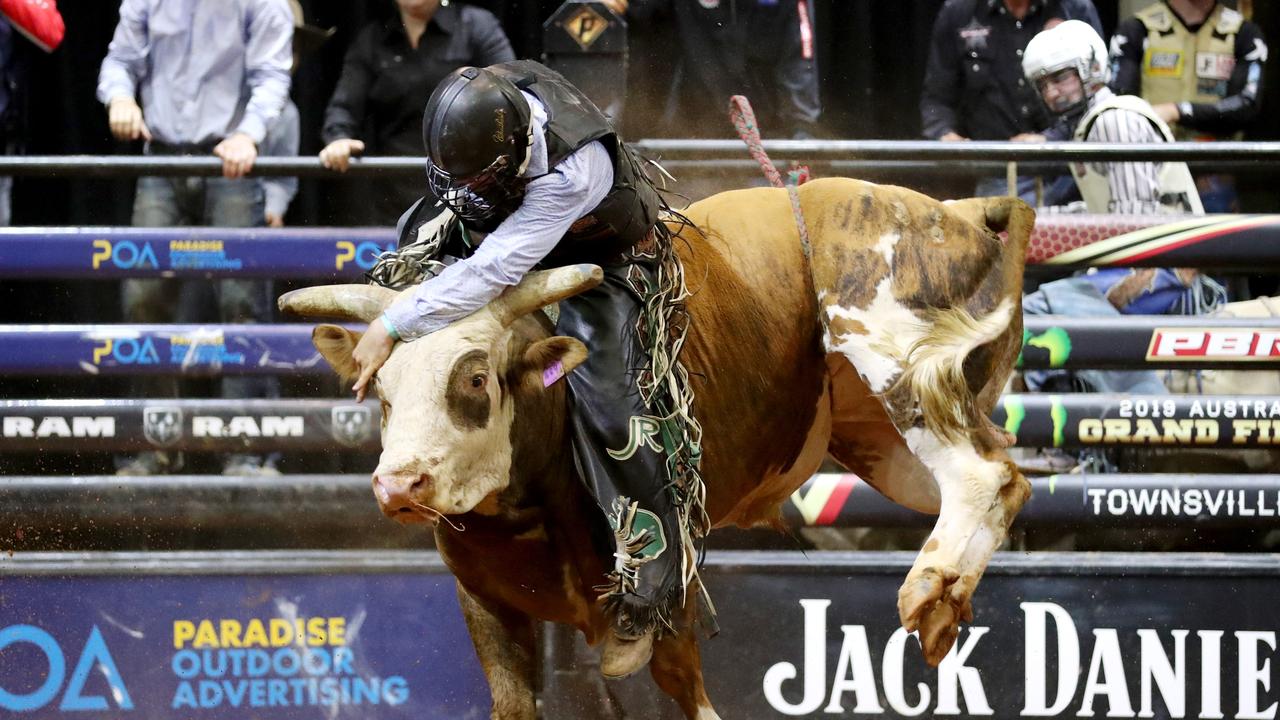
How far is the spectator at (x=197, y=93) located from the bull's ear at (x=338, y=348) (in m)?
2.09

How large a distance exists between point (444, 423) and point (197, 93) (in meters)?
2.90

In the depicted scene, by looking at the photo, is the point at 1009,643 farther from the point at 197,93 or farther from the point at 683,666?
the point at 197,93

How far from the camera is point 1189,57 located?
6.58 m

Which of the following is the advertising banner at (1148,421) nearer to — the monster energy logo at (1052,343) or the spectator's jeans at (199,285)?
the monster energy logo at (1052,343)

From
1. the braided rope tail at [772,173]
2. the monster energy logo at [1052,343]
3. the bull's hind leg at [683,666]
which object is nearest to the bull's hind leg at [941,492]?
the braided rope tail at [772,173]

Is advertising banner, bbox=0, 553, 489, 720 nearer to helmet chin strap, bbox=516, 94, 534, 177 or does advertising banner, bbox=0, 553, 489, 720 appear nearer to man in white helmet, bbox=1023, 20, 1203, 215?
helmet chin strap, bbox=516, 94, 534, 177

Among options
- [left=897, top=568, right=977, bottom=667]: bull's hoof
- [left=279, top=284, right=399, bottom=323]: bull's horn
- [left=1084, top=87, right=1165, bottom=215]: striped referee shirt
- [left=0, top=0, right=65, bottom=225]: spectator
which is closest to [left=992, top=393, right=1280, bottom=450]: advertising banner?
[left=1084, top=87, right=1165, bottom=215]: striped referee shirt

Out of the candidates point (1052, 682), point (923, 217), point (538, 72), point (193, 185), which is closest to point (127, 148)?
point (193, 185)

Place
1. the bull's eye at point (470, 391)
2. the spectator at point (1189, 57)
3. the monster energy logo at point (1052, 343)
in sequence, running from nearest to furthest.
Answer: the bull's eye at point (470, 391) < the monster energy logo at point (1052, 343) < the spectator at point (1189, 57)

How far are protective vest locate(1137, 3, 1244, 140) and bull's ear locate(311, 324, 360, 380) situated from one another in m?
4.39

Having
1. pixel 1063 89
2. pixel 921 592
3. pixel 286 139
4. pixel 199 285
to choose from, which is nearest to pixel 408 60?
pixel 286 139

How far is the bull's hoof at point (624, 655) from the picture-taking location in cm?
364

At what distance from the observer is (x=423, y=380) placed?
3293 millimetres

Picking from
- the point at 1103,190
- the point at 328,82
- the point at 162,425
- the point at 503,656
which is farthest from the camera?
the point at 328,82
